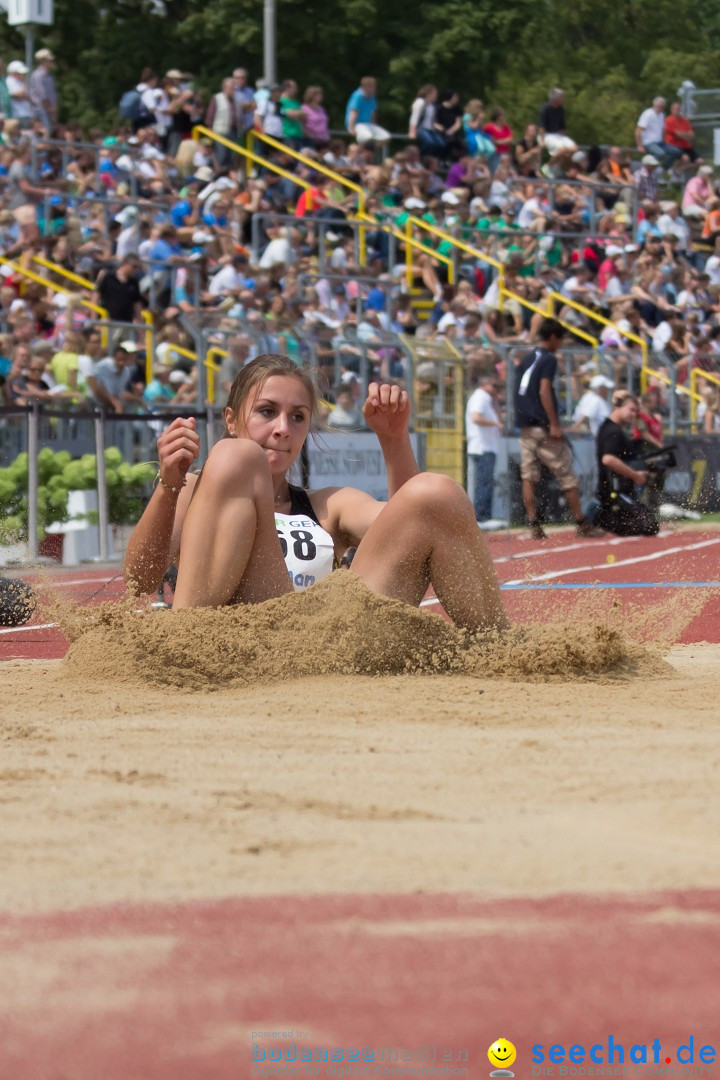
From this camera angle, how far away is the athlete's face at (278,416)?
235 inches

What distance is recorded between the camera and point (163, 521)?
5789 millimetres

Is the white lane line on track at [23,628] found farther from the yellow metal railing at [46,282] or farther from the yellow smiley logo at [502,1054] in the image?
the yellow metal railing at [46,282]

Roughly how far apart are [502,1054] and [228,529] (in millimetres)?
3324

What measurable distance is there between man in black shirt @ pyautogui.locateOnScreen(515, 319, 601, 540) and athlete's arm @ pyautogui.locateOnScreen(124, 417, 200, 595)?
12.2 m

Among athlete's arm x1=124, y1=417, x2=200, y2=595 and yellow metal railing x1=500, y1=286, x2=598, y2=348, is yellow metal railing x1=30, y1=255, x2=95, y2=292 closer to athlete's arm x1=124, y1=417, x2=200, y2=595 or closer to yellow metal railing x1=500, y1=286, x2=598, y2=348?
yellow metal railing x1=500, y1=286, x2=598, y2=348

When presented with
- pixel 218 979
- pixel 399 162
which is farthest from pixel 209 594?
pixel 399 162

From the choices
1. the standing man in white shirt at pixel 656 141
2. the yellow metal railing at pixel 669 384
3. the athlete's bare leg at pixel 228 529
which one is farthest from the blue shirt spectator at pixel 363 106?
the athlete's bare leg at pixel 228 529

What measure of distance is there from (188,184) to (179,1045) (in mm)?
20090

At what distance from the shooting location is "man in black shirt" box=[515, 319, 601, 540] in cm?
1809

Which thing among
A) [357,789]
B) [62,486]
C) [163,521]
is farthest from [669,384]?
[357,789]

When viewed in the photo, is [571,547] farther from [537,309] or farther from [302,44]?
[302,44]

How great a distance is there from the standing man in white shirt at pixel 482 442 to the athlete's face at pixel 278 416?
40.9 ft

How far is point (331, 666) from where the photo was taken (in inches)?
237

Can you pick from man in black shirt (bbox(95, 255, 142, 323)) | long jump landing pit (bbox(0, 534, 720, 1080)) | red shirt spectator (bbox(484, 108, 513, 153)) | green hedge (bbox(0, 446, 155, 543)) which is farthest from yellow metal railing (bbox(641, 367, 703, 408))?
long jump landing pit (bbox(0, 534, 720, 1080))
